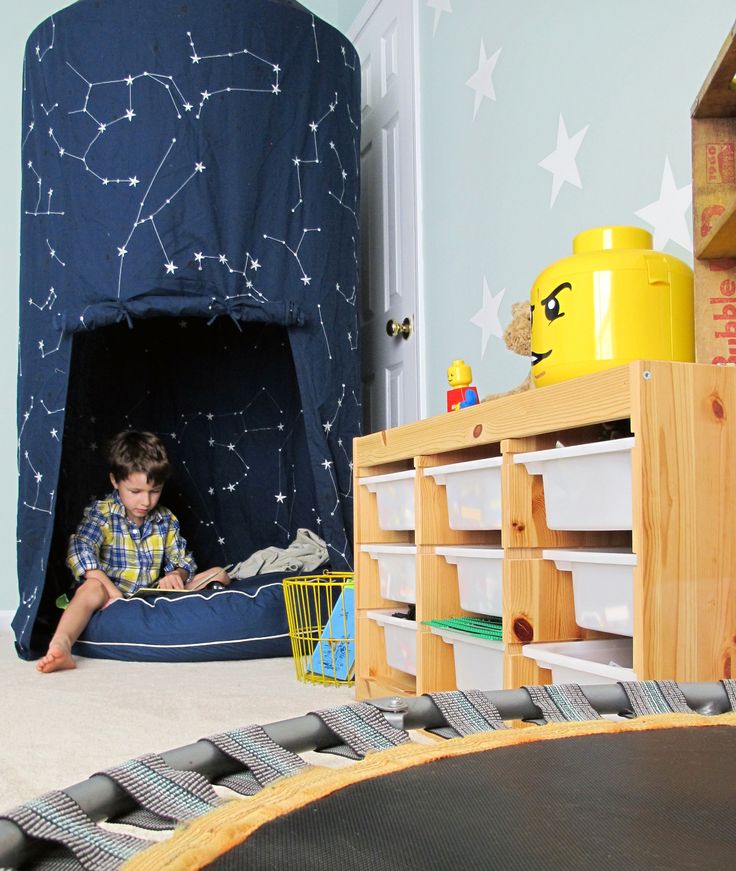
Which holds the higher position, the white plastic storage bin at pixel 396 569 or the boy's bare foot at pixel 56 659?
the white plastic storage bin at pixel 396 569

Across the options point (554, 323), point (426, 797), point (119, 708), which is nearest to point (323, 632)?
point (119, 708)

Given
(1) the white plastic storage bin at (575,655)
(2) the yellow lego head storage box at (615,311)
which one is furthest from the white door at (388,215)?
(1) the white plastic storage bin at (575,655)

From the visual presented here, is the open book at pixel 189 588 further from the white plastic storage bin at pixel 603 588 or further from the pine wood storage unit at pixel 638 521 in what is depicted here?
the white plastic storage bin at pixel 603 588

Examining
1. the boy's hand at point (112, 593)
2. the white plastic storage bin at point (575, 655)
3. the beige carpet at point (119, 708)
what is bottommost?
the beige carpet at point (119, 708)

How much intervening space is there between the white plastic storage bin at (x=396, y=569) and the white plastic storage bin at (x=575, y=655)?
18.9 inches

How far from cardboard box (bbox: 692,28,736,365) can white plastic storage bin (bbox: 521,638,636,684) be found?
1.47 feet

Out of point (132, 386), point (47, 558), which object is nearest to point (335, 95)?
point (132, 386)

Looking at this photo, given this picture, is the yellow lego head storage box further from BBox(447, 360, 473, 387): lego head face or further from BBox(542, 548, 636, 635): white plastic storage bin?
BBox(447, 360, 473, 387): lego head face

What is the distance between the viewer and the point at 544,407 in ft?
4.59

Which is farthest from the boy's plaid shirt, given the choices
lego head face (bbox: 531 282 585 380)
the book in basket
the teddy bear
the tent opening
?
lego head face (bbox: 531 282 585 380)

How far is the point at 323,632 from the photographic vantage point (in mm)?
2426

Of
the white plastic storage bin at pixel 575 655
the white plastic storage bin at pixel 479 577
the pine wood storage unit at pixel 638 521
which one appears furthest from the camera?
the white plastic storage bin at pixel 479 577

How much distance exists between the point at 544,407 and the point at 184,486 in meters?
2.35

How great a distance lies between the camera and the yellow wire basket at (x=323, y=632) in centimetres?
229
